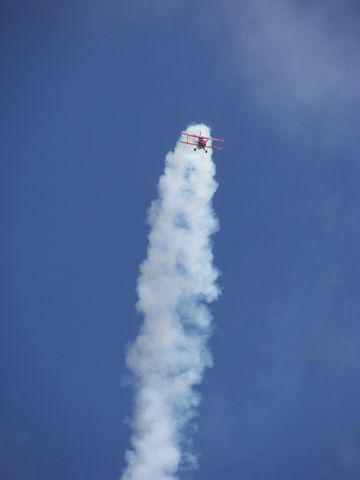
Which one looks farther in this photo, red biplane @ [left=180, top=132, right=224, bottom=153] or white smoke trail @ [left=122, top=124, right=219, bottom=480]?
white smoke trail @ [left=122, top=124, right=219, bottom=480]

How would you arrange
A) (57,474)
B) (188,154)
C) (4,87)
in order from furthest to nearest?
(4,87) < (57,474) < (188,154)

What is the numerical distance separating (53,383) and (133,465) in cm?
1701

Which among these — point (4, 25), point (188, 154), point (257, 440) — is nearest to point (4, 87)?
point (4, 25)

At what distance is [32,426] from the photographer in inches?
2638

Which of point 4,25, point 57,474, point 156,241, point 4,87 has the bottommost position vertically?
point 57,474

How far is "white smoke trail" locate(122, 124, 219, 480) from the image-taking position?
195 ft

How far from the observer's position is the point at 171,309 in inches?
2365

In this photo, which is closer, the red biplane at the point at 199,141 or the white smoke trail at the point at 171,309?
the red biplane at the point at 199,141

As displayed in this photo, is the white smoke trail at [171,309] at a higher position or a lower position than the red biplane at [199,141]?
lower

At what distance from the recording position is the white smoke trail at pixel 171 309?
59438 millimetres

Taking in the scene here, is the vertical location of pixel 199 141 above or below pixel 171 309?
above

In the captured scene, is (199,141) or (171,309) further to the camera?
(171,309)

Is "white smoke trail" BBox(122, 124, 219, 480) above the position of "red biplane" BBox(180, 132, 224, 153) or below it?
below

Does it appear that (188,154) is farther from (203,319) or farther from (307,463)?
(307,463)
